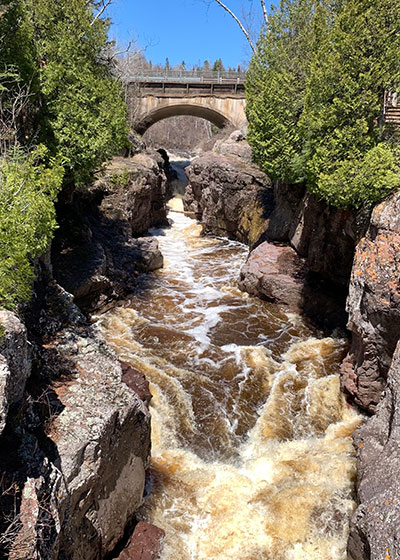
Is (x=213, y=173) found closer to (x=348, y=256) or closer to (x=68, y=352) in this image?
(x=348, y=256)

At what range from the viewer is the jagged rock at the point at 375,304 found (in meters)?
8.52

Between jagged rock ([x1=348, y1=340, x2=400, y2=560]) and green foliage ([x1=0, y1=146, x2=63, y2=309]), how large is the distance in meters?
6.21

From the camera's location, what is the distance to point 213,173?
80.3ft

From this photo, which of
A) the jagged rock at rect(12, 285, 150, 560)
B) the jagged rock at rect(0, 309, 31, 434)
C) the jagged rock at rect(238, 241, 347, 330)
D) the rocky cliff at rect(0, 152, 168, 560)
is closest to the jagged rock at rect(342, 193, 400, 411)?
the jagged rock at rect(238, 241, 347, 330)

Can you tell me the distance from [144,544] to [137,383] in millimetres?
3240

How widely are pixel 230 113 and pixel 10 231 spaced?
2964 centimetres

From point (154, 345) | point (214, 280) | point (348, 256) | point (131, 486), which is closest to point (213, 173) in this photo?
point (214, 280)

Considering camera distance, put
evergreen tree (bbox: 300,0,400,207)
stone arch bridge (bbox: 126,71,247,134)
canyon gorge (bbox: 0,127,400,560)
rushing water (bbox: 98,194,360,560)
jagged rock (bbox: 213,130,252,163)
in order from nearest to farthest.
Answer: canyon gorge (bbox: 0,127,400,560) < rushing water (bbox: 98,194,360,560) < evergreen tree (bbox: 300,0,400,207) < jagged rock (bbox: 213,130,252,163) < stone arch bridge (bbox: 126,71,247,134)

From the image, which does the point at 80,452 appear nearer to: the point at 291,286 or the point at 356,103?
the point at 356,103

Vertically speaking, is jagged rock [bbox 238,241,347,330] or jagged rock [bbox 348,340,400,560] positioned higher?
jagged rock [bbox 238,241,347,330]

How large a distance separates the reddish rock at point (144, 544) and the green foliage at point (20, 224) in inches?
178

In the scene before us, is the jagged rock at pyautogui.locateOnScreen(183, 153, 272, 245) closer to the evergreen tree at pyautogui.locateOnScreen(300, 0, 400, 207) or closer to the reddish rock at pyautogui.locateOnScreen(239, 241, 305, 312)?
the reddish rock at pyautogui.locateOnScreen(239, 241, 305, 312)

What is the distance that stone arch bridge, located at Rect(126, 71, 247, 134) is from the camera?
3112cm

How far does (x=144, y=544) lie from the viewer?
A: 651 cm
